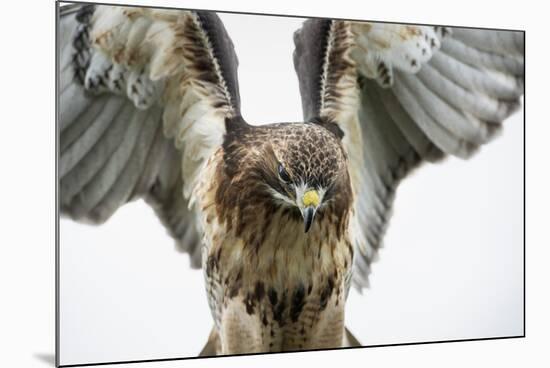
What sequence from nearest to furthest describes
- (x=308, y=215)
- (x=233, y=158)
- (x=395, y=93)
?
1. (x=308, y=215)
2. (x=233, y=158)
3. (x=395, y=93)

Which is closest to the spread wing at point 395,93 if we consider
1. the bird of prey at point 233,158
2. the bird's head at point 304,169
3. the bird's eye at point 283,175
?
the bird of prey at point 233,158

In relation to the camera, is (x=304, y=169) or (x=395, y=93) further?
(x=395, y=93)

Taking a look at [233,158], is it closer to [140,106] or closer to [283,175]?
[283,175]

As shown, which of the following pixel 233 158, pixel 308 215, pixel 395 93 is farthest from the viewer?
pixel 395 93

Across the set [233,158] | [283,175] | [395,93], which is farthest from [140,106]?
[395,93]

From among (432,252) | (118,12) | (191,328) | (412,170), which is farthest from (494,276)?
(118,12)

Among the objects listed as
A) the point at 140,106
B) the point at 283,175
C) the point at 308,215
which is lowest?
the point at 308,215

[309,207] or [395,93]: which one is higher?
[395,93]

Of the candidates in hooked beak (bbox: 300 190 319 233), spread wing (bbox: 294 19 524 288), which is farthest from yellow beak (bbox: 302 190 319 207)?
spread wing (bbox: 294 19 524 288)
